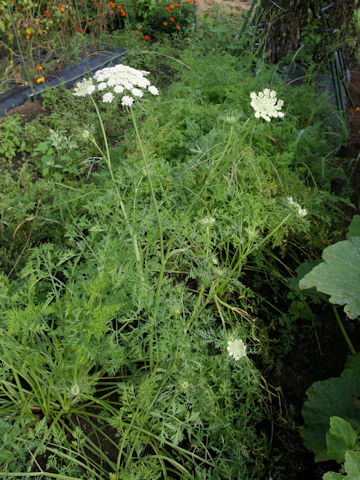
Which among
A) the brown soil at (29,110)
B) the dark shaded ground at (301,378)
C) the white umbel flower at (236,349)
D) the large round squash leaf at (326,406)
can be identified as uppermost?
the white umbel flower at (236,349)

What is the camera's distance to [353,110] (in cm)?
430

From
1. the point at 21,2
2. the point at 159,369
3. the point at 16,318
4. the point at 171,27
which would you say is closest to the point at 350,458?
the point at 159,369

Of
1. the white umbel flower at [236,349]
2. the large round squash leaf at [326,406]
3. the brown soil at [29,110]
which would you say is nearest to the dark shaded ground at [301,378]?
the large round squash leaf at [326,406]

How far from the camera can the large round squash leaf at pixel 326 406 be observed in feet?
5.25

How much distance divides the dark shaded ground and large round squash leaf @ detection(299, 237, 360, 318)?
505mm

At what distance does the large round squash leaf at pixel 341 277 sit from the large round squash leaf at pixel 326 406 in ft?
0.98

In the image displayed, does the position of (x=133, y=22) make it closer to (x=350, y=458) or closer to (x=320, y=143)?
(x=320, y=143)

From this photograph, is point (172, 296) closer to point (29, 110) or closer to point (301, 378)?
point (301, 378)

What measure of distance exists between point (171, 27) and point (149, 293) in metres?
5.18

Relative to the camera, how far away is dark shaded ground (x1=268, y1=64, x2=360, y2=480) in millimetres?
1679

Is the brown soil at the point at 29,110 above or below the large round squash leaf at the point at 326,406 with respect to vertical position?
above

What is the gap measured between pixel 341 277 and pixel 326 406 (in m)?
0.55

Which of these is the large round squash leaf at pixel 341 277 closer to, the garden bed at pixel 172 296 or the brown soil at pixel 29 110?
the garden bed at pixel 172 296

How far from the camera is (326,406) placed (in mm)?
1639
